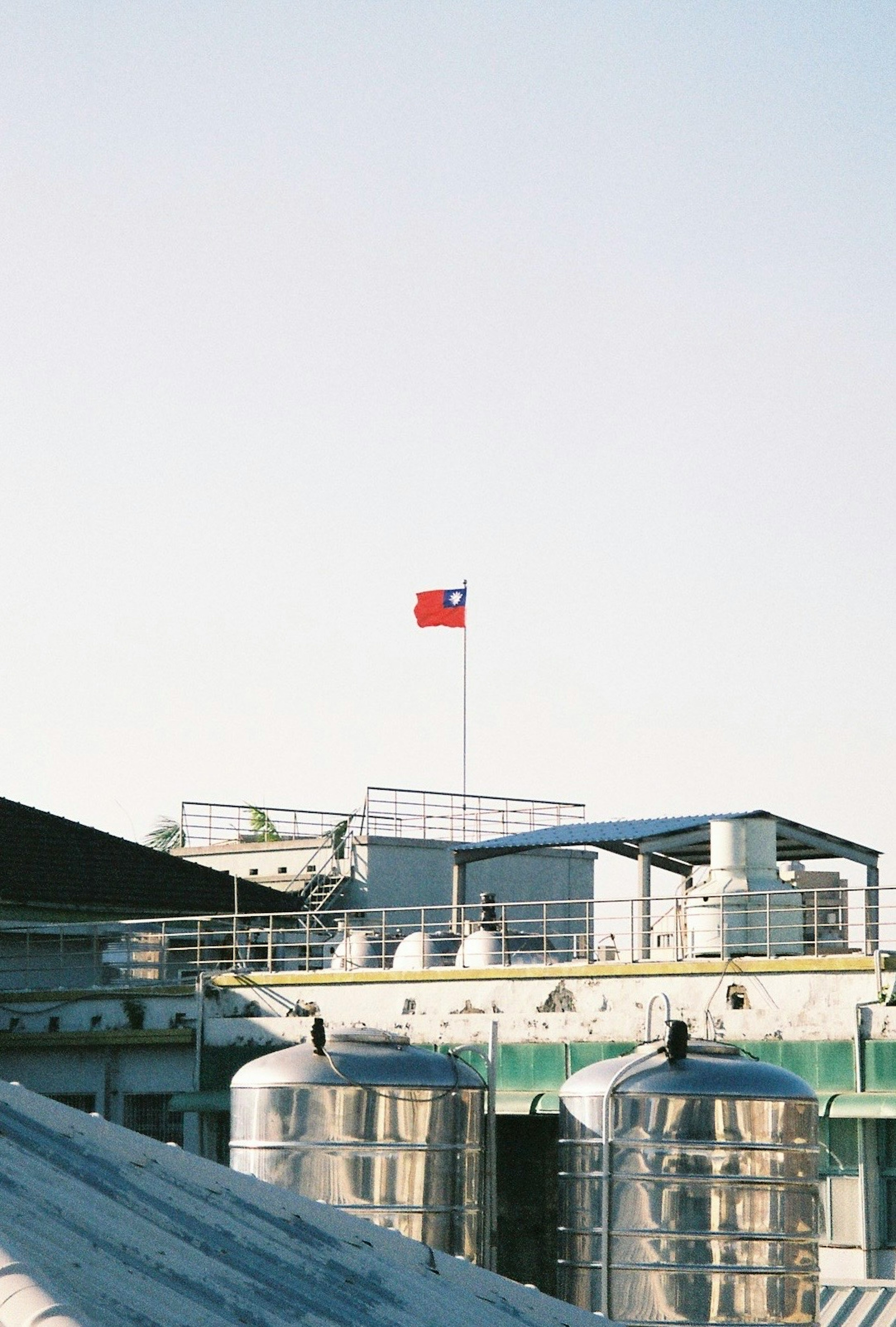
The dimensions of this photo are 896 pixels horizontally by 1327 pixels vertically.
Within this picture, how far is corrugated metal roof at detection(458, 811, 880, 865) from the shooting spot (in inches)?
1148

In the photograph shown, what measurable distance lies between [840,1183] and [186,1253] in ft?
52.8

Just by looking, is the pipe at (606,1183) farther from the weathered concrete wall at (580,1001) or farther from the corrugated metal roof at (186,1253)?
the weathered concrete wall at (580,1001)

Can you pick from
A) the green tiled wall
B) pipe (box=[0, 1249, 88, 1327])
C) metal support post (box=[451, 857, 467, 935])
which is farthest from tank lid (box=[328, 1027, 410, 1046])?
pipe (box=[0, 1249, 88, 1327])

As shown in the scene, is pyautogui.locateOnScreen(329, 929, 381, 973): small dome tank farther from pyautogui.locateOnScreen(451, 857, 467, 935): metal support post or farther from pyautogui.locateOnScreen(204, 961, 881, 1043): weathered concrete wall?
pyautogui.locateOnScreen(451, 857, 467, 935): metal support post

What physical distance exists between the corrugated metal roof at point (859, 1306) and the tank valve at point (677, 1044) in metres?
3.47

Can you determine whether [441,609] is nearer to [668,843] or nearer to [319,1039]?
[668,843]

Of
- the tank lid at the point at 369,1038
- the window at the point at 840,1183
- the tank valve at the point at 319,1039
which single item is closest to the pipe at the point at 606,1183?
the tank lid at the point at 369,1038

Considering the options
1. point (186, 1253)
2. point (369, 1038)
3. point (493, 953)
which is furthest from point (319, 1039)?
point (186, 1253)

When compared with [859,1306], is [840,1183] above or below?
above

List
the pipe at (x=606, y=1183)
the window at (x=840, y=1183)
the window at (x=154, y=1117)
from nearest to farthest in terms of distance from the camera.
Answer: the pipe at (x=606, y=1183)
the window at (x=840, y=1183)
the window at (x=154, y=1117)

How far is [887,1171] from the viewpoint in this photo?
23.3 meters

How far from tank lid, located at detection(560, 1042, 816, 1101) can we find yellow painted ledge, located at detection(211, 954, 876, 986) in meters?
5.96

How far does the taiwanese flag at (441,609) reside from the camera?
4494cm

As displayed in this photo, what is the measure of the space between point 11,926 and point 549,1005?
12.7 m
